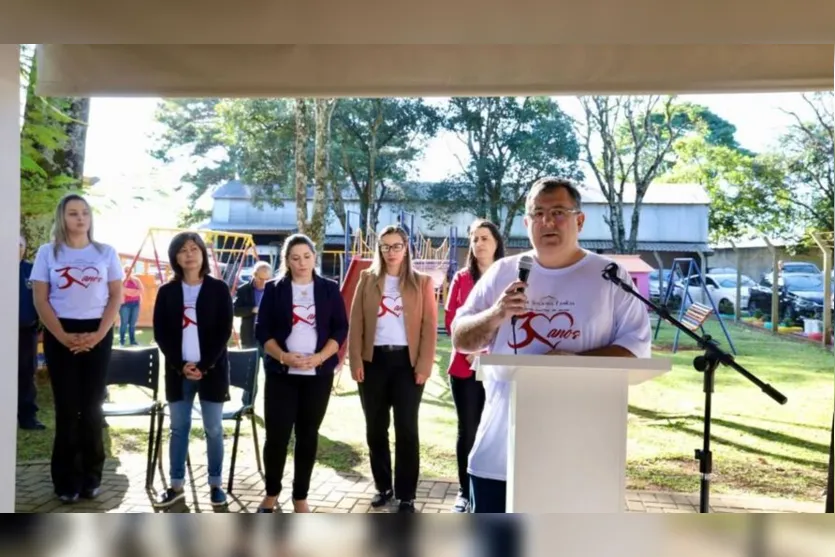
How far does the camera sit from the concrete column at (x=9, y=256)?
271 cm

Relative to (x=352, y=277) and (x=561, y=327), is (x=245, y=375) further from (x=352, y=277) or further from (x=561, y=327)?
(x=561, y=327)

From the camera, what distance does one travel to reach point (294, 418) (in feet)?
11.4

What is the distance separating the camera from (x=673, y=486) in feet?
15.1

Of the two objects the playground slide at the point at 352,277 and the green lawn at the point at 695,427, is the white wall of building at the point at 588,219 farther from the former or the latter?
the green lawn at the point at 695,427

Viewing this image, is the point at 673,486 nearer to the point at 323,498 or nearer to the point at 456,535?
the point at 323,498

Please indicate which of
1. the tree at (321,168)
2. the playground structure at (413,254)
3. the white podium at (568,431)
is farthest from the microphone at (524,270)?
the tree at (321,168)

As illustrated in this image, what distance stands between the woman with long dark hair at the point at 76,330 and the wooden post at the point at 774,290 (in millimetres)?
5195

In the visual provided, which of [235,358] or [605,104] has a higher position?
[605,104]

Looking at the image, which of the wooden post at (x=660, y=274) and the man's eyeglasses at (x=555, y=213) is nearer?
the man's eyeglasses at (x=555, y=213)

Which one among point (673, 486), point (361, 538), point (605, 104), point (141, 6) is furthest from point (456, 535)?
point (605, 104)

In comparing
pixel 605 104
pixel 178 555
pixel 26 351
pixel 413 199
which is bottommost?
pixel 178 555

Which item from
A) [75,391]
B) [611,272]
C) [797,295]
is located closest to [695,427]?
[797,295]

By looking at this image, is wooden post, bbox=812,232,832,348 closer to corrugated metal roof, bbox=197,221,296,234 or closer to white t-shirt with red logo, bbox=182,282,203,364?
corrugated metal roof, bbox=197,221,296,234

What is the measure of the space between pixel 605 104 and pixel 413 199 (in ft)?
6.21
